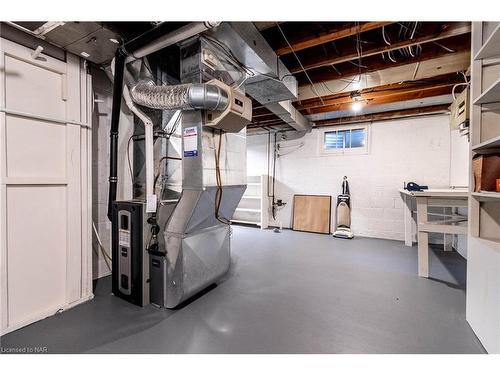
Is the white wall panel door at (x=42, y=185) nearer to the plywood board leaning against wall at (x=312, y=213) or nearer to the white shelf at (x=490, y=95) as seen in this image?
the white shelf at (x=490, y=95)

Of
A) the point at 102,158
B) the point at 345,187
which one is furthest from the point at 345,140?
the point at 102,158

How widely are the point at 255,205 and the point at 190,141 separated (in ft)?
13.5

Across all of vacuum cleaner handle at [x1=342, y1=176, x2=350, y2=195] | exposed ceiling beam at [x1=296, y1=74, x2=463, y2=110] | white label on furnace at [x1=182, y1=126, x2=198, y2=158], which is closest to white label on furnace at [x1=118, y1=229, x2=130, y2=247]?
white label on furnace at [x1=182, y1=126, x2=198, y2=158]

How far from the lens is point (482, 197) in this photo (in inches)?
62.9

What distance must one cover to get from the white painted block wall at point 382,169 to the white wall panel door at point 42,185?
4196 mm

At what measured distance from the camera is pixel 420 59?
8.02 ft

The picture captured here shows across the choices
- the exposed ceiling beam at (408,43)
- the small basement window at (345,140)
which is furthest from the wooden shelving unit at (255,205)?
the exposed ceiling beam at (408,43)

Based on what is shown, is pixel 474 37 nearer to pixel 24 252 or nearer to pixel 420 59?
pixel 420 59

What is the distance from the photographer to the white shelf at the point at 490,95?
1.36m

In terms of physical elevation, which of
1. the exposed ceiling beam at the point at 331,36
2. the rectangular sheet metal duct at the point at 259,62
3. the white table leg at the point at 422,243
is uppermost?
the exposed ceiling beam at the point at 331,36

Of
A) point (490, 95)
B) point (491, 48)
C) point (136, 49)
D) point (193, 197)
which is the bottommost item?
point (193, 197)

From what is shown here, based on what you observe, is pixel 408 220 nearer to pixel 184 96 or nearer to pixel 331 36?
pixel 331 36

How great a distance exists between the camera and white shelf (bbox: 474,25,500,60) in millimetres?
1364

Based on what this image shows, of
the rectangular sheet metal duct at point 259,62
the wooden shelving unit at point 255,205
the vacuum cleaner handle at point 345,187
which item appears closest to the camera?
the rectangular sheet metal duct at point 259,62
